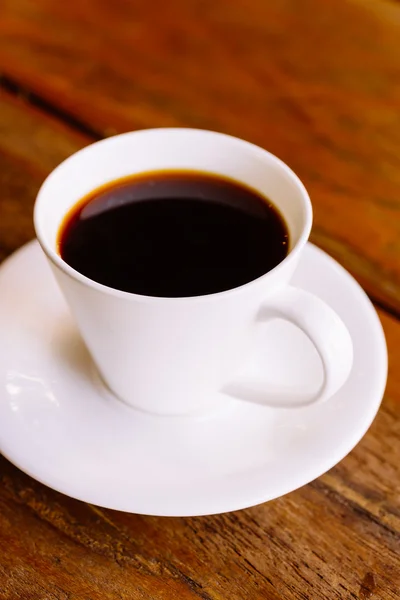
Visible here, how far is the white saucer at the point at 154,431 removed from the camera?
603mm

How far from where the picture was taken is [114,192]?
0.76m

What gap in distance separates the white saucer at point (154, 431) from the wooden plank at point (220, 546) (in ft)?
0.18

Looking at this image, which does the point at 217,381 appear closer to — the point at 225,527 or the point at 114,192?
the point at 225,527

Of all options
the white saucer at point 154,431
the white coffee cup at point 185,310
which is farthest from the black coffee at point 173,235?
the white saucer at point 154,431

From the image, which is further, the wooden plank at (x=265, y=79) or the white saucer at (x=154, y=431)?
the wooden plank at (x=265, y=79)

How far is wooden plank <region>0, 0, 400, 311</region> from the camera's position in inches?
39.1

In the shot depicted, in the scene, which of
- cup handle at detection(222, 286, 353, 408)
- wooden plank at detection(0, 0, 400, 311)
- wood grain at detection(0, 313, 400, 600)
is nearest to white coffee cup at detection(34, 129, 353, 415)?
cup handle at detection(222, 286, 353, 408)

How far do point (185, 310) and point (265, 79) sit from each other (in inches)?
31.3

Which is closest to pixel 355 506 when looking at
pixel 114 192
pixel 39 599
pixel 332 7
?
pixel 39 599

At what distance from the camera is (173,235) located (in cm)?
72

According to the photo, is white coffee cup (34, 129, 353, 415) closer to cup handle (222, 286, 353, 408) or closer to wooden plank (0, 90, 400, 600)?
cup handle (222, 286, 353, 408)

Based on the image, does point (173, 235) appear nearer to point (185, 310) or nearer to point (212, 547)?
point (185, 310)

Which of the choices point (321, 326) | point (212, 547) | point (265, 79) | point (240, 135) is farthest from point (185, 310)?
point (265, 79)

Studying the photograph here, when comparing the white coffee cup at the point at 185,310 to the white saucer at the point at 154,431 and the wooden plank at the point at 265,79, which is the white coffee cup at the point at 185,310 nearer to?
the white saucer at the point at 154,431
